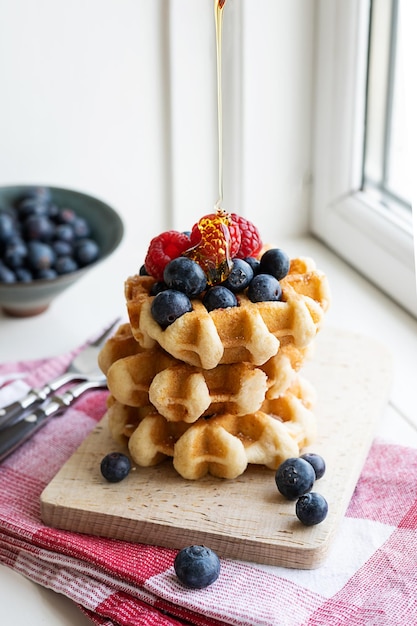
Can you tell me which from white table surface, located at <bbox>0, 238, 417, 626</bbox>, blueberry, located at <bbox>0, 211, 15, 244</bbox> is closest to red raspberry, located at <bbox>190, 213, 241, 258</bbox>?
white table surface, located at <bbox>0, 238, 417, 626</bbox>

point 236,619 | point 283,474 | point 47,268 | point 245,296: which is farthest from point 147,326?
point 47,268

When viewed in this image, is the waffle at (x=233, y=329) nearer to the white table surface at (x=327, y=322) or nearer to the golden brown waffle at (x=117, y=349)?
the golden brown waffle at (x=117, y=349)

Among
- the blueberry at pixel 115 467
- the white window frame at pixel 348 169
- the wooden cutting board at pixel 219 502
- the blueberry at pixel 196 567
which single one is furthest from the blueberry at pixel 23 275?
the blueberry at pixel 196 567

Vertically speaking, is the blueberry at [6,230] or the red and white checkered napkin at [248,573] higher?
the blueberry at [6,230]

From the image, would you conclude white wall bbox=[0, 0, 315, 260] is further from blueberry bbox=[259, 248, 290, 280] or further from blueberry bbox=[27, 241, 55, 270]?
blueberry bbox=[259, 248, 290, 280]

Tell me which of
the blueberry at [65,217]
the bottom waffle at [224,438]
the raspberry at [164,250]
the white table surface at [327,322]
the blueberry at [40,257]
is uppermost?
the raspberry at [164,250]

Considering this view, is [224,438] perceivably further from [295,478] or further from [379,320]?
[379,320]

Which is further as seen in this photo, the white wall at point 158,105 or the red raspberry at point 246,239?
the white wall at point 158,105
